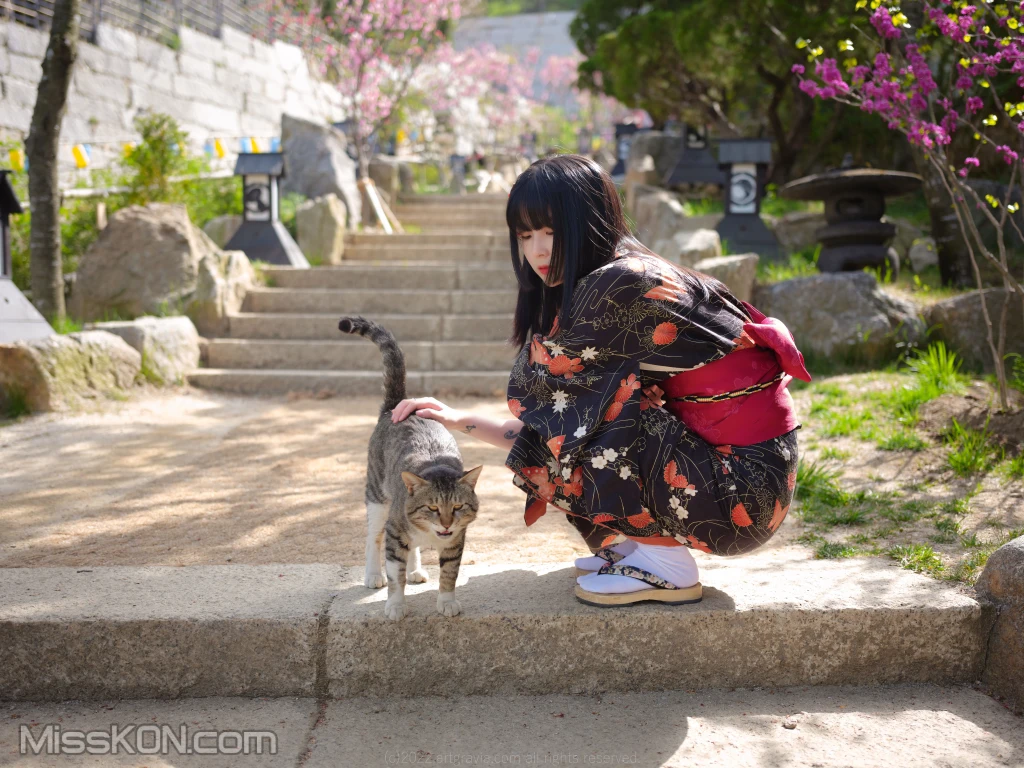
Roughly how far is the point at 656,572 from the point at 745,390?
1.91ft

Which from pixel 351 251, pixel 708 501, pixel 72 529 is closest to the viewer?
pixel 708 501

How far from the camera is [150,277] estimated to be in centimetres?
743

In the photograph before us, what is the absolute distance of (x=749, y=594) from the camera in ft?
7.94

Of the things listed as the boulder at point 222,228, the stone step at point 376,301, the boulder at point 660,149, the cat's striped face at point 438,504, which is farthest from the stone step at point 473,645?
the boulder at point 660,149

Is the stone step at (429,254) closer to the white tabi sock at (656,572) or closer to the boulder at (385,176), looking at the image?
the boulder at (385,176)

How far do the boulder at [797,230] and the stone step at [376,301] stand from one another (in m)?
3.24

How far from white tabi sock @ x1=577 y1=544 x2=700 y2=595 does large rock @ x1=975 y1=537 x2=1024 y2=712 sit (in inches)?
33.3

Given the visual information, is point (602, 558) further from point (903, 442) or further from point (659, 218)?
point (659, 218)

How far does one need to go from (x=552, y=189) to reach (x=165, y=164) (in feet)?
27.2

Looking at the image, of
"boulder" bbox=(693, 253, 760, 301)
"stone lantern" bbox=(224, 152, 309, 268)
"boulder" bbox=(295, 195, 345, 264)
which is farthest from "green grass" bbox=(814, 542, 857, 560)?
"boulder" bbox=(295, 195, 345, 264)

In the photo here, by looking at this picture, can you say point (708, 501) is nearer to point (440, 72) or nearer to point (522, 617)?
point (522, 617)

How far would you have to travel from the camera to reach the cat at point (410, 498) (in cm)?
229

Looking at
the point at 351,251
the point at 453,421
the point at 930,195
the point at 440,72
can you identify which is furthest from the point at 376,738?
the point at 440,72

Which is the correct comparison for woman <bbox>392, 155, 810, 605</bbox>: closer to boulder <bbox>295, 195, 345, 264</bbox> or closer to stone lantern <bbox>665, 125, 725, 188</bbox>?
Answer: boulder <bbox>295, 195, 345, 264</bbox>
